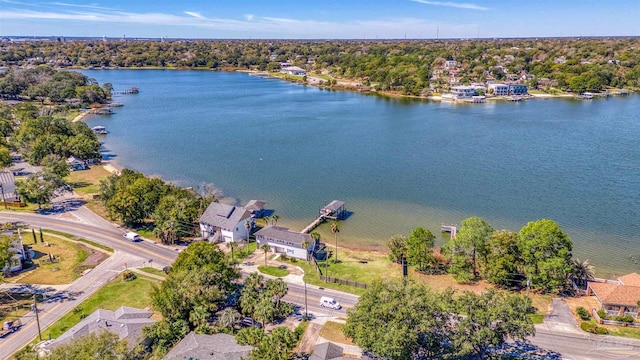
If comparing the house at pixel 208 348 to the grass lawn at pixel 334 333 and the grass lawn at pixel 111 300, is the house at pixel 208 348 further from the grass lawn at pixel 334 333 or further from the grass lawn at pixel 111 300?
the grass lawn at pixel 111 300

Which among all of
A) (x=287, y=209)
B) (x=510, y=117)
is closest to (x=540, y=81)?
(x=510, y=117)

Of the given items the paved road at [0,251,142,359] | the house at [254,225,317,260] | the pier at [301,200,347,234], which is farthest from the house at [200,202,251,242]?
the pier at [301,200,347,234]

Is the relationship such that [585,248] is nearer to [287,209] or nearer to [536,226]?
[536,226]

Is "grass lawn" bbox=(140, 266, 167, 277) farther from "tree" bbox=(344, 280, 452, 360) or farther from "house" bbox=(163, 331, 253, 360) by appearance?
"tree" bbox=(344, 280, 452, 360)

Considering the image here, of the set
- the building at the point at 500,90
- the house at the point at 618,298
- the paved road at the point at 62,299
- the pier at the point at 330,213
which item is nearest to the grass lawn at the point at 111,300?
the paved road at the point at 62,299

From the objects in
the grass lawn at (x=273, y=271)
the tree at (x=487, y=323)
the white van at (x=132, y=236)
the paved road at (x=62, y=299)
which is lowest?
the paved road at (x=62, y=299)
